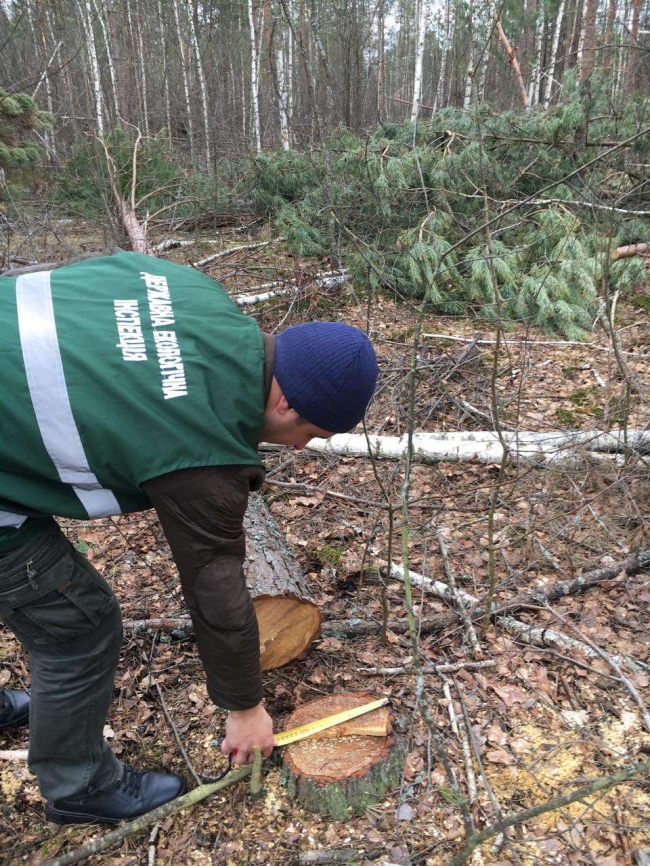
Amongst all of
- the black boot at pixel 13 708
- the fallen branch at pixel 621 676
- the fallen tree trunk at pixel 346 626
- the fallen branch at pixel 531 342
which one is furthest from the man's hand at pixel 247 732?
the fallen branch at pixel 531 342

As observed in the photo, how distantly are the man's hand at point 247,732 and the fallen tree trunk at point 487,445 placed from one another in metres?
2.04

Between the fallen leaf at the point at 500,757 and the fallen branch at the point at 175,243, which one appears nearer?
the fallen leaf at the point at 500,757

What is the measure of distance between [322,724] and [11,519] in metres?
1.18

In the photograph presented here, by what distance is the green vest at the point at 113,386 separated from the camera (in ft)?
4.42

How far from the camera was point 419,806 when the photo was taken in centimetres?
182

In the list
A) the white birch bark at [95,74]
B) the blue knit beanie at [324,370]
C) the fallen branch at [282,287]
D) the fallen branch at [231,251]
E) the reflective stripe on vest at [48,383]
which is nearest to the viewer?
the reflective stripe on vest at [48,383]

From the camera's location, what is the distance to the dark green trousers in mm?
1562

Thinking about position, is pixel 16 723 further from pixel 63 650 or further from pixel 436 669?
pixel 436 669

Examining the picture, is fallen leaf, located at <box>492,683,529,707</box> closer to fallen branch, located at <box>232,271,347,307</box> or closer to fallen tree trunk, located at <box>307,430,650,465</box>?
fallen tree trunk, located at <box>307,430,650,465</box>

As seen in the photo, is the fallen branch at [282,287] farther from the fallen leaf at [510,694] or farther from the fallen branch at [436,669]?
the fallen leaf at [510,694]

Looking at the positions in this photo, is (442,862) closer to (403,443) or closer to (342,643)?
(342,643)

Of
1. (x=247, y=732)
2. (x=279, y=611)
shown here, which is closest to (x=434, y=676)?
(x=279, y=611)

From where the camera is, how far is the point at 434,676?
7.47ft

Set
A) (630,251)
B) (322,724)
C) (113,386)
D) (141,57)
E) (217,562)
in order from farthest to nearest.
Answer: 1. (141,57)
2. (630,251)
3. (322,724)
4. (217,562)
5. (113,386)
